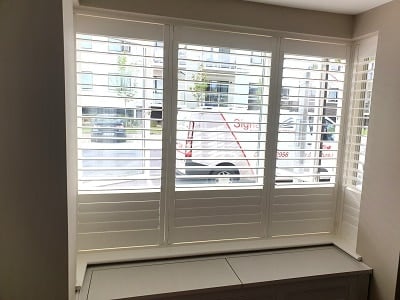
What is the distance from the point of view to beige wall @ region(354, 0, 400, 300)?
1785 millimetres

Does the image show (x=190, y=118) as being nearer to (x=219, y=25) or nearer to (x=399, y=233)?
(x=219, y=25)

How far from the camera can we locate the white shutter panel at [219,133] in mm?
1922

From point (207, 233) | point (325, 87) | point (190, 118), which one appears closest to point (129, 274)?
Answer: point (207, 233)

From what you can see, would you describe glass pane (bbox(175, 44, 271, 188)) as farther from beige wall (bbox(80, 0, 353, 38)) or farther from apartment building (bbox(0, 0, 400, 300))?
apartment building (bbox(0, 0, 400, 300))

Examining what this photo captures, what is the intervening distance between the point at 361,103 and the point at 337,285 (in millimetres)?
1222

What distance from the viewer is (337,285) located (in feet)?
→ 6.28

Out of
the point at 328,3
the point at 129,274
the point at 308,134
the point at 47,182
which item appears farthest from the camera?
the point at 308,134

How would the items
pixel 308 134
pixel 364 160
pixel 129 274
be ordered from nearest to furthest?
pixel 129 274 → pixel 364 160 → pixel 308 134

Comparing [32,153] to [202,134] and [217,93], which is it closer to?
[202,134]

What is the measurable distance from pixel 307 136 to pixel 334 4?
33.8 inches

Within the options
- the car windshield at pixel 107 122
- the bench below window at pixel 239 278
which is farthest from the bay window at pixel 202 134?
the bench below window at pixel 239 278

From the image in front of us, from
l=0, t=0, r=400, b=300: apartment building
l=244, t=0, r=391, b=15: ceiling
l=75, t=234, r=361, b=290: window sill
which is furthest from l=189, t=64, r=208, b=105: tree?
l=75, t=234, r=361, b=290: window sill

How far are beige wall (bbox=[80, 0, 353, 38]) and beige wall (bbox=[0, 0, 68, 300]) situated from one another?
0.62 meters

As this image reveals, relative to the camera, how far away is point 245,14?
192 cm
